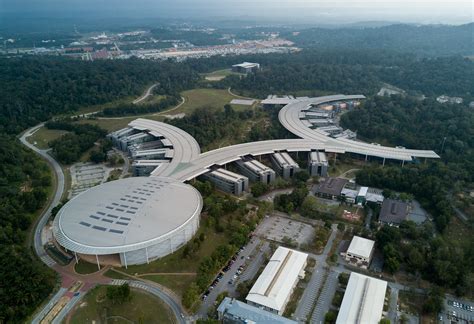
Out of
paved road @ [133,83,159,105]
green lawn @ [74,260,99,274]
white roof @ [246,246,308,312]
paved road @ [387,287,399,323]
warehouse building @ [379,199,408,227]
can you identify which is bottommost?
paved road @ [387,287,399,323]

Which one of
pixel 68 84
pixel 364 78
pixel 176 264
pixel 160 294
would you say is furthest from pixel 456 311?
pixel 68 84

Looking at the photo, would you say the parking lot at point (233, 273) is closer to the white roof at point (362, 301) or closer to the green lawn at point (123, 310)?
the green lawn at point (123, 310)

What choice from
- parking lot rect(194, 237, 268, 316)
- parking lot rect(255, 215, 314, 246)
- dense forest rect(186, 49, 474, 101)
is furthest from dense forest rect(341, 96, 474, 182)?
parking lot rect(194, 237, 268, 316)

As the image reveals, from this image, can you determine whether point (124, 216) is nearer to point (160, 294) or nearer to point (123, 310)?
point (160, 294)

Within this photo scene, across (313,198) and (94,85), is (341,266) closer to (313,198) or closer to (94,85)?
(313,198)

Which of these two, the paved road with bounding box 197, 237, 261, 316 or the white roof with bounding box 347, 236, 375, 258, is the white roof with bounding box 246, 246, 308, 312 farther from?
the white roof with bounding box 347, 236, 375, 258

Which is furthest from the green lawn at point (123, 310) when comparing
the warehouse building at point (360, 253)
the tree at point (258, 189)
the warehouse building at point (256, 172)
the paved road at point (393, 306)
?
the warehouse building at point (256, 172)

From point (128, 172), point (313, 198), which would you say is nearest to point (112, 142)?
point (128, 172)
